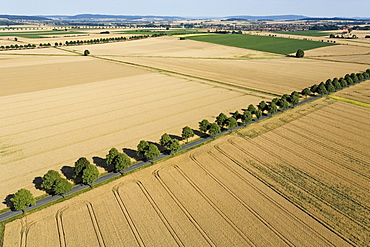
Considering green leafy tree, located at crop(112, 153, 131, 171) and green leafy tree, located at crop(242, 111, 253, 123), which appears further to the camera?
green leafy tree, located at crop(242, 111, 253, 123)

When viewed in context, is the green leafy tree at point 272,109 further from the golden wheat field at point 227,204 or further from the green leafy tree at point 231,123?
the golden wheat field at point 227,204

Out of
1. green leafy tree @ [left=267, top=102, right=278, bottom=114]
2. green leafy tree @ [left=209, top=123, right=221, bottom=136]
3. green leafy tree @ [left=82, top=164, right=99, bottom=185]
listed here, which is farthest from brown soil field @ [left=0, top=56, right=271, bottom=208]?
green leafy tree @ [left=267, top=102, right=278, bottom=114]

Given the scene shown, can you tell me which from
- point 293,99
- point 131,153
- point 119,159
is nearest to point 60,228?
point 119,159

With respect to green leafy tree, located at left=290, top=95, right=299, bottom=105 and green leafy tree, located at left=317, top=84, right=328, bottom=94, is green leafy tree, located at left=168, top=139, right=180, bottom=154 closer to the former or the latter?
green leafy tree, located at left=290, top=95, right=299, bottom=105

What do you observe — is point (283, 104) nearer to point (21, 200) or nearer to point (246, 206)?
point (246, 206)

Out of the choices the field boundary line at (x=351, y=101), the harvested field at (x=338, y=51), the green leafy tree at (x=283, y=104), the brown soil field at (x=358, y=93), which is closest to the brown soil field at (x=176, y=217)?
the green leafy tree at (x=283, y=104)

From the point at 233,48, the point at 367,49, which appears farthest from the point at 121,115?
the point at 367,49
